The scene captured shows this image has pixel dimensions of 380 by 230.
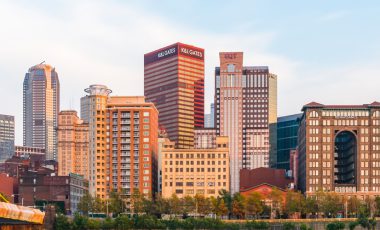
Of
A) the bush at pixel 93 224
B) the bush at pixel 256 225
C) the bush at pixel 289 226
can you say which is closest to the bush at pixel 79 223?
the bush at pixel 93 224

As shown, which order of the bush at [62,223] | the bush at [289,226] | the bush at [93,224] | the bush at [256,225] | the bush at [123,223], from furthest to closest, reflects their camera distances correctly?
the bush at [256,225] → the bush at [289,226] → the bush at [123,223] → the bush at [93,224] → the bush at [62,223]

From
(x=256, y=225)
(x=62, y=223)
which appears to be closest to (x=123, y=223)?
(x=62, y=223)

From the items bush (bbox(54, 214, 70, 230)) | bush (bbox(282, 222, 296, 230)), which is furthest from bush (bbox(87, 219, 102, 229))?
bush (bbox(282, 222, 296, 230))

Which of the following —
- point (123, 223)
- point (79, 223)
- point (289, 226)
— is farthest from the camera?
point (289, 226)

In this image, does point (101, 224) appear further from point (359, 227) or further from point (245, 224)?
point (359, 227)

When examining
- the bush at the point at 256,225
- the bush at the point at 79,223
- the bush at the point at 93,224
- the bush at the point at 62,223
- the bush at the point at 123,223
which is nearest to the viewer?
the bush at the point at 62,223

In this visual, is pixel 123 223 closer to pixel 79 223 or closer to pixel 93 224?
pixel 93 224

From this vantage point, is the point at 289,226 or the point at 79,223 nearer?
the point at 79,223

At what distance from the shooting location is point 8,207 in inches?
1328

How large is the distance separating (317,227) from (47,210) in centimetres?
9735

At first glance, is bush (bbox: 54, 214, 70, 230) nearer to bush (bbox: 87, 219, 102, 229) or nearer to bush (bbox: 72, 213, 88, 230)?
bush (bbox: 72, 213, 88, 230)

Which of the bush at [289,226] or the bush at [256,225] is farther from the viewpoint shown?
the bush at [256,225]

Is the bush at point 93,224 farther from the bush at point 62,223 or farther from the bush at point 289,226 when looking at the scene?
the bush at point 289,226

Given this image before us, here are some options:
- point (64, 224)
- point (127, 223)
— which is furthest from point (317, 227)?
point (64, 224)
